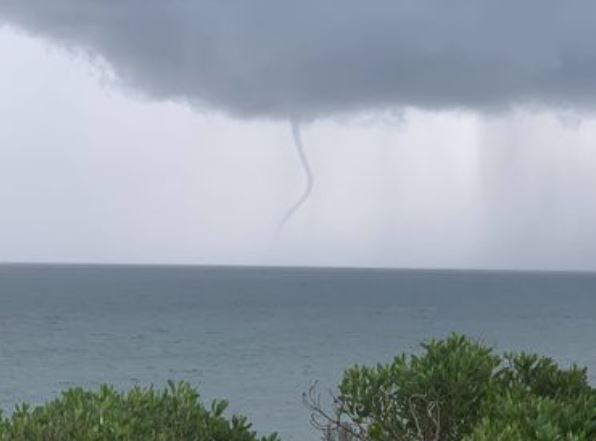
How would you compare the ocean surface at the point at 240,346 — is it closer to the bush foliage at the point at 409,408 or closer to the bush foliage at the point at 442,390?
the bush foliage at the point at 442,390

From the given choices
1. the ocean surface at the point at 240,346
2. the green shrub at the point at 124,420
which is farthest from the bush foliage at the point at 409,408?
the ocean surface at the point at 240,346

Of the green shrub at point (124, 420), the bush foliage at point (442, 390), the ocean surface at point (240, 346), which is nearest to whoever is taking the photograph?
the green shrub at point (124, 420)

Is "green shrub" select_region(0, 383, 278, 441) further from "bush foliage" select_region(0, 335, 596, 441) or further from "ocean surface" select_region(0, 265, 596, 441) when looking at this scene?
"ocean surface" select_region(0, 265, 596, 441)

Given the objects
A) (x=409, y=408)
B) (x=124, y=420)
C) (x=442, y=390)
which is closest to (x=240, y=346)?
(x=442, y=390)

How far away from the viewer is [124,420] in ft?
41.5

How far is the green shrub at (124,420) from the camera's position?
12.1 metres

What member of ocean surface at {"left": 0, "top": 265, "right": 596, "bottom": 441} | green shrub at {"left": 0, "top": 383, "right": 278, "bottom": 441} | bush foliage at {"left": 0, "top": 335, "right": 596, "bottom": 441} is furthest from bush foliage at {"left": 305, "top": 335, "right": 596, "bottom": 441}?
ocean surface at {"left": 0, "top": 265, "right": 596, "bottom": 441}

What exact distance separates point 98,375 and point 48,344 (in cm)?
3192

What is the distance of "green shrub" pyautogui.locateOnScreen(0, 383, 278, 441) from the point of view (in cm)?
1209

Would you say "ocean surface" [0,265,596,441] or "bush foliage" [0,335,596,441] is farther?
"ocean surface" [0,265,596,441]

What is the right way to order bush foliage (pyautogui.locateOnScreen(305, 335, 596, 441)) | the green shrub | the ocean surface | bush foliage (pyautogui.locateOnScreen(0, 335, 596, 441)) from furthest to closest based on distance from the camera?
the ocean surface
bush foliage (pyautogui.locateOnScreen(305, 335, 596, 441))
bush foliage (pyautogui.locateOnScreen(0, 335, 596, 441))
the green shrub

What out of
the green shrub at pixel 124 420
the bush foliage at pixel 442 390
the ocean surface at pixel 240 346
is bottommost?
the green shrub at pixel 124 420

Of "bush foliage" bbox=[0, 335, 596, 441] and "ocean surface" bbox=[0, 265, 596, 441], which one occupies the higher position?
"ocean surface" bbox=[0, 265, 596, 441]

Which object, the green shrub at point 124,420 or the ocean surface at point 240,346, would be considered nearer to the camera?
the green shrub at point 124,420
